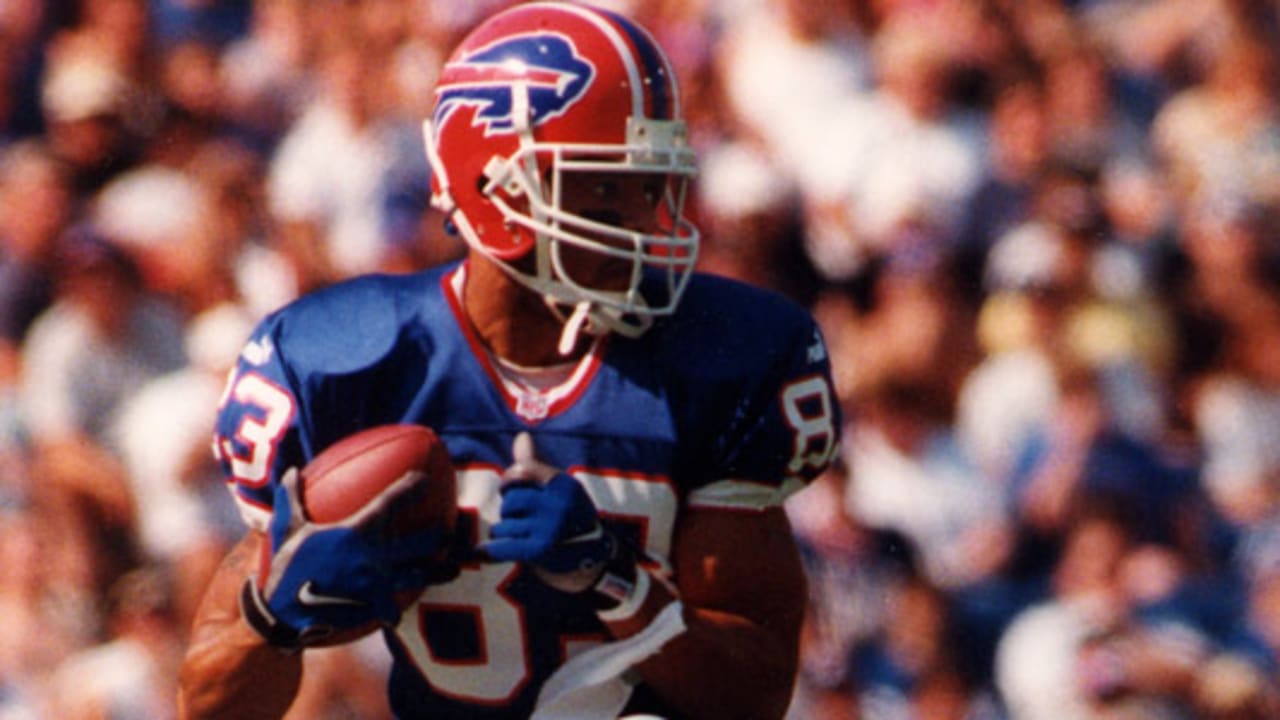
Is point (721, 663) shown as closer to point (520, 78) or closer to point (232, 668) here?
point (232, 668)

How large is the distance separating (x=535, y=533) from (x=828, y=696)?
250cm

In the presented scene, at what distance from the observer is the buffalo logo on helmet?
326 cm

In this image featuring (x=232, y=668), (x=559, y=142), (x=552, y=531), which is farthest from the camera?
(x=559, y=142)

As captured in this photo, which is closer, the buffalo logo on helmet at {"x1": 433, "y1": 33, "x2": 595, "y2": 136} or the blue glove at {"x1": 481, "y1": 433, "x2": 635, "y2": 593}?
the blue glove at {"x1": 481, "y1": 433, "x2": 635, "y2": 593}

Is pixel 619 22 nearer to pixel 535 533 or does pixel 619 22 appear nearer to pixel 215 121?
pixel 535 533

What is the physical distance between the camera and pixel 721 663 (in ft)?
10.6

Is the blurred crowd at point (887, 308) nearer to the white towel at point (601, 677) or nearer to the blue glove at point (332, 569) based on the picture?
the white towel at point (601, 677)

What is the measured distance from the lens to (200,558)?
5.77m

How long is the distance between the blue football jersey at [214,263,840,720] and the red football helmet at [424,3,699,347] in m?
0.10

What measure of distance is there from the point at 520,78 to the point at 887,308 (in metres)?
2.96

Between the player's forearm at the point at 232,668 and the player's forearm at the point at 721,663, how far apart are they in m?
0.44

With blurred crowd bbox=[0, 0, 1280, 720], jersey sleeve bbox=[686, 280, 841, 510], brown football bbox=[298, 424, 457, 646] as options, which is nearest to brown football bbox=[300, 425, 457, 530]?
brown football bbox=[298, 424, 457, 646]

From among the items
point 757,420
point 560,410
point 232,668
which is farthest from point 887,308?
point 232,668

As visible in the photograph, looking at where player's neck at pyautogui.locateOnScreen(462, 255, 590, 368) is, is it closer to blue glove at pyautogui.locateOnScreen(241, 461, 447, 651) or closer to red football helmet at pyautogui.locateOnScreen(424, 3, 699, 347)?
red football helmet at pyautogui.locateOnScreen(424, 3, 699, 347)
